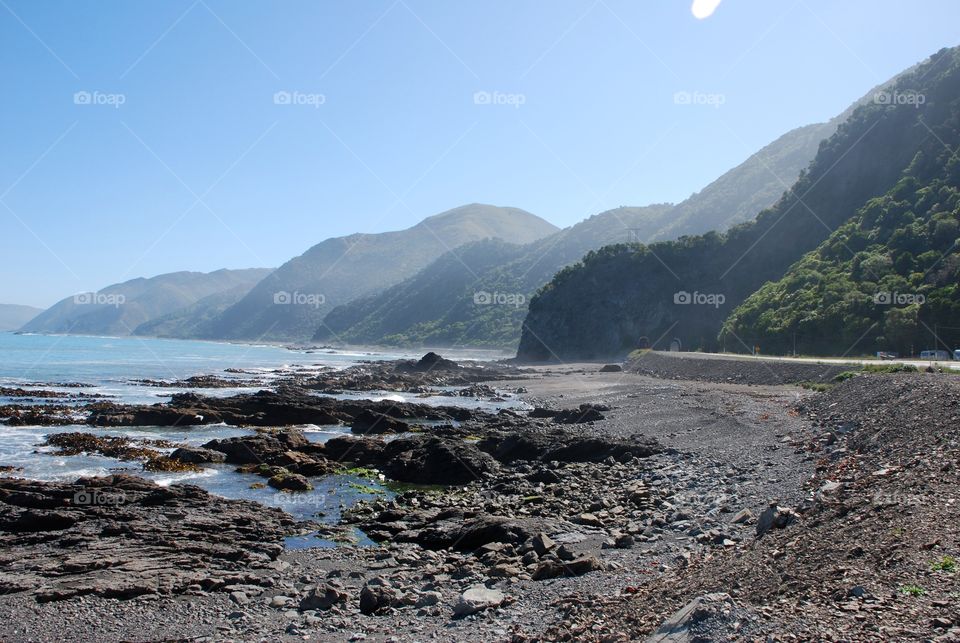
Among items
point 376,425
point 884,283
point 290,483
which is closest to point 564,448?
point 290,483

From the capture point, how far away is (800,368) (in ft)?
124

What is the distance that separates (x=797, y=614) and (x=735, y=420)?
66.5 feet

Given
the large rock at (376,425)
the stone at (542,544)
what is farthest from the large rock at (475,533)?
the large rock at (376,425)

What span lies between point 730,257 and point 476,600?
88794mm

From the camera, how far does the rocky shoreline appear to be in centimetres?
756

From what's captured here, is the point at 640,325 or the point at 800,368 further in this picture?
the point at 640,325

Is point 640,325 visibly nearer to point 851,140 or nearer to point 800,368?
point 851,140

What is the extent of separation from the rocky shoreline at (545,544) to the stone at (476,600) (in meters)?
0.03

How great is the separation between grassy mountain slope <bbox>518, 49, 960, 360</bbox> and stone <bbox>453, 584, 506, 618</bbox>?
2452 inches

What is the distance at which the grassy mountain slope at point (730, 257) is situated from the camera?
246 feet

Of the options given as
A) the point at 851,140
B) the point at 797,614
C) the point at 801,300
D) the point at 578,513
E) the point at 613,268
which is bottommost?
the point at 578,513

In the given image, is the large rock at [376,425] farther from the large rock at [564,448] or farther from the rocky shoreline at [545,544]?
the rocky shoreline at [545,544]

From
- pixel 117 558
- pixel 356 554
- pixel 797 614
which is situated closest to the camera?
pixel 797 614

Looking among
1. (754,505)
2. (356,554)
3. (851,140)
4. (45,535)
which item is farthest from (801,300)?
(45,535)
